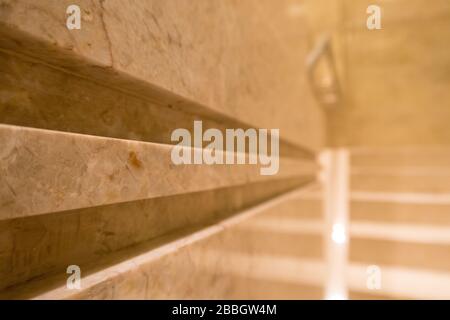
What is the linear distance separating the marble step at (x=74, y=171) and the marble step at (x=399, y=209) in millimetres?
2529

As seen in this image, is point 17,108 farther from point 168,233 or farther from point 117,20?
point 168,233

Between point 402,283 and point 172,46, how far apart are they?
242 centimetres

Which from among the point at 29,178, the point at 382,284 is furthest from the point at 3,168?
the point at 382,284

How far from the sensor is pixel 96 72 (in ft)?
1.61

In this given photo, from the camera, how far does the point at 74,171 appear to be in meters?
0.43

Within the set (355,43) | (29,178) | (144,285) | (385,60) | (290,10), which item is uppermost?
(355,43)

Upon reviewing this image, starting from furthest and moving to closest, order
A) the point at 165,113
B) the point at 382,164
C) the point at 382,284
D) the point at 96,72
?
the point at 382,164
the point at 382,284
the point at 165,113
the point at 96,72

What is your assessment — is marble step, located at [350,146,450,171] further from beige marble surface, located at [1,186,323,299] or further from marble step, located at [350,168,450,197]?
beige marble surface, located at [1,186,323,299]

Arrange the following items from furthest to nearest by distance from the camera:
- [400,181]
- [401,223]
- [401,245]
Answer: [400,181]
[401,223]
[401,245]

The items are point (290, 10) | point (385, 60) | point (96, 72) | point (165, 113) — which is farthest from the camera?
point (385, 60)

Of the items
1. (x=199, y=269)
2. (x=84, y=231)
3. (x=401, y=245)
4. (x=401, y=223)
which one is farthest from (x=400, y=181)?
(x=84, y=231)

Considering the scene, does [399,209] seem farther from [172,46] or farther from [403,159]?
[172,46]

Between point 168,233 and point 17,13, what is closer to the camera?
point 17,13

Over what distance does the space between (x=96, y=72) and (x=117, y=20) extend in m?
0.09
